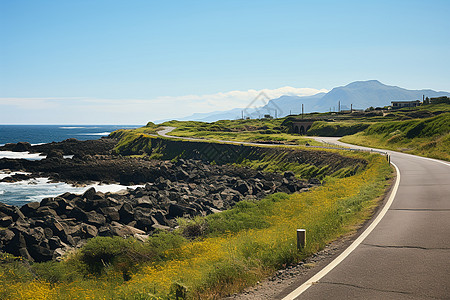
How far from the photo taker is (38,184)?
4684 cm

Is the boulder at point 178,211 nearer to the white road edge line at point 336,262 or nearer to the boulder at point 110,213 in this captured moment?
the boulder at point 110,213

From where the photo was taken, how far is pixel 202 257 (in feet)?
37.1

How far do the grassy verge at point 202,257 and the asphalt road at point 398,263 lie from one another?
4.40ft

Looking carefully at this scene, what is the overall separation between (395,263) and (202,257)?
219 inches

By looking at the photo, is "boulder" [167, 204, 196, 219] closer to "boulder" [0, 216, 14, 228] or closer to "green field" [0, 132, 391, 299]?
"green field" [0, 132, 391, 299]

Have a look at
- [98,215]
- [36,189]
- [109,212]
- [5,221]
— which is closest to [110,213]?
[109,212]

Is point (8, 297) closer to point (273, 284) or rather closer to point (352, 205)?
point (273, 284)

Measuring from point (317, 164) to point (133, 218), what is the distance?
27924 millimetres

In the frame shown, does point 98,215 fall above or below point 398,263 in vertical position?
below

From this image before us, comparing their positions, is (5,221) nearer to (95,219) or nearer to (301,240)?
(95,219)

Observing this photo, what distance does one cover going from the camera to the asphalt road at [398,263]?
23.4 ft

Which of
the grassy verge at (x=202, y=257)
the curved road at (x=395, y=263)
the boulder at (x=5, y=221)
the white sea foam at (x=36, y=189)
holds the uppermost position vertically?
the curved road at (x=395, y=263)

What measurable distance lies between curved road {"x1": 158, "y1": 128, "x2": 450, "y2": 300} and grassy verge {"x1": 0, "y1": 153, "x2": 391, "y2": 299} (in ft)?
3.96

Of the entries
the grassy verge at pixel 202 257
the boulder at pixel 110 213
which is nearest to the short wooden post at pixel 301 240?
the grassy verge at pixel 202 257
